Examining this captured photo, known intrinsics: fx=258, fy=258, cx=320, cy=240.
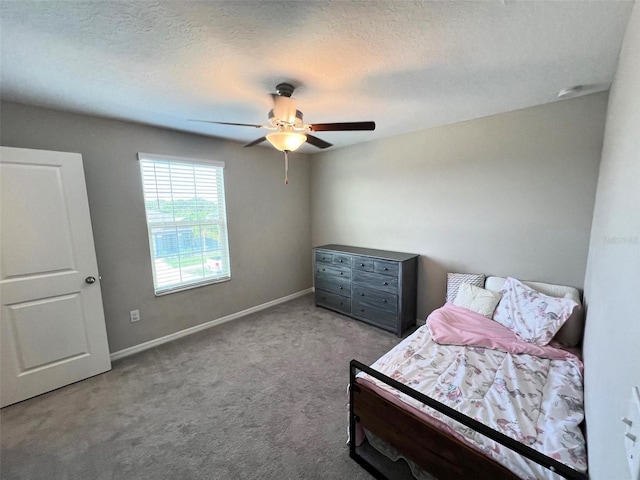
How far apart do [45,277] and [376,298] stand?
328 cm

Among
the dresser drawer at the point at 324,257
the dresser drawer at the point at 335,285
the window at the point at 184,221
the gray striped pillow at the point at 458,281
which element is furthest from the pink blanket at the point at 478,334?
the window at the point at 184,221

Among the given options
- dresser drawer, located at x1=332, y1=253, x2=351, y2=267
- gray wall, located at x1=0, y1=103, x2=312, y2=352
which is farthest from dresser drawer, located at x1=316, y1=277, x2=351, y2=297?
gray wall, located at x1=0, y1=103, x2=312, y2=352

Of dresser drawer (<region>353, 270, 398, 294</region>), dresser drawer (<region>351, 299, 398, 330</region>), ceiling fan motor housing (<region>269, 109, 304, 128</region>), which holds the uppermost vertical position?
ceiling fan motor housing (<region>269, 109, 304, 128</region>)

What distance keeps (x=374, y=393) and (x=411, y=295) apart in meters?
1.94

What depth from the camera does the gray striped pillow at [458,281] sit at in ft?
9.02

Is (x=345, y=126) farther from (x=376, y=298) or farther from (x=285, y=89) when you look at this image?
(x=376, y=298)

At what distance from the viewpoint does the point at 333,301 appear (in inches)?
149

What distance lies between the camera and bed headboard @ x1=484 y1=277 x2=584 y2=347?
1979 mm

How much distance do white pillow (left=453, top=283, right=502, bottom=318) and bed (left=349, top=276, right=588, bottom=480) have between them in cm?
1

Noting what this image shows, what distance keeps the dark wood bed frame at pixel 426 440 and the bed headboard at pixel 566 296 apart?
146 cm

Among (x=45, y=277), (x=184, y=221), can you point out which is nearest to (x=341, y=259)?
(x=184, y=221)

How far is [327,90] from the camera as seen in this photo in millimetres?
2004

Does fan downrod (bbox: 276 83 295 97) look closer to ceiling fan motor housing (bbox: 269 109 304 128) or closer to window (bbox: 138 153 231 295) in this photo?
ceiling fan motor housing (bbox: 269 109 304 128)

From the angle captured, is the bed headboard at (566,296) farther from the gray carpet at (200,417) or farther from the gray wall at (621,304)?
the gray carpet at (200,417)
